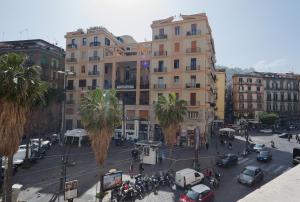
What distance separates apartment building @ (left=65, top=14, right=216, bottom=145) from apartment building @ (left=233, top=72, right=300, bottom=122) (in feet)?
121

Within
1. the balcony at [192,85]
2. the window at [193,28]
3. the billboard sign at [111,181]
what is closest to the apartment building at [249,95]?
the window at [193,28]

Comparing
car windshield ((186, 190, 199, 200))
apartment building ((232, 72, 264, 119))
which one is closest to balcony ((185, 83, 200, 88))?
car windshield ((186, 190, 199, 200))

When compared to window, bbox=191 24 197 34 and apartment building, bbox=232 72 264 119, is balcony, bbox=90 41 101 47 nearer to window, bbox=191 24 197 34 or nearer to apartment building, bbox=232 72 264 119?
window, bbox=191 24 197 34

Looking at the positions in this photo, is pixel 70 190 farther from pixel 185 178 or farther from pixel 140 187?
pixel 185 178

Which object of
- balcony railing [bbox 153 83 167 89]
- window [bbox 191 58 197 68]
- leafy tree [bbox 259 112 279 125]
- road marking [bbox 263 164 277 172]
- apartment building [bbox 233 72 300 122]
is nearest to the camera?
road marking [bbox 263 164 277 172]

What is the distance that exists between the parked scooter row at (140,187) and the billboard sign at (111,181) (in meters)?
0.69

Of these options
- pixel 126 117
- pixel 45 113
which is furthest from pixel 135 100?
pixel 45 113

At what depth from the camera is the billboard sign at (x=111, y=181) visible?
2112 cm

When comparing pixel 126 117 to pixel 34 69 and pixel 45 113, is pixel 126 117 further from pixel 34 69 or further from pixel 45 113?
pixel 34 69

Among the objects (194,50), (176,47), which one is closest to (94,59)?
(176,47)

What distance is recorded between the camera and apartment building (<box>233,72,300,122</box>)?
88.7 meters

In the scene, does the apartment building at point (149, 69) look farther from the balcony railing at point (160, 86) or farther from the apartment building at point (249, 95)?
the apartment building at point (249, 95)

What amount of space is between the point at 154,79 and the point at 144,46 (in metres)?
9.45

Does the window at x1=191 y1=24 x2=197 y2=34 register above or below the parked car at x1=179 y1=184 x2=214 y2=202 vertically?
above
